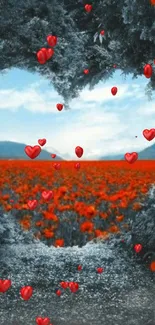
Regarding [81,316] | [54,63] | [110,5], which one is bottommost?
[81,316]

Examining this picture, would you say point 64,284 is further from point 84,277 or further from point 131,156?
point 131,156

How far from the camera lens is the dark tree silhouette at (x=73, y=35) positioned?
8039 millimetres

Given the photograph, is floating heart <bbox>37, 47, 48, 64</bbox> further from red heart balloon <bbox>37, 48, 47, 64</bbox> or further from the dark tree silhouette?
the dark tree silhouette

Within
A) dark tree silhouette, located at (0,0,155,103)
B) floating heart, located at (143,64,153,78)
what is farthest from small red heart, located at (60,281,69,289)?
floating heart, located at (143,64,153,78)

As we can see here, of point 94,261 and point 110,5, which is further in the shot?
point 94,261

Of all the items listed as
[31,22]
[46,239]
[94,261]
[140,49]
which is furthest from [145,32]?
[46,239]

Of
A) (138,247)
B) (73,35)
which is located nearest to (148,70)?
(73,35)

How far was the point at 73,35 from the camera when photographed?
888cm

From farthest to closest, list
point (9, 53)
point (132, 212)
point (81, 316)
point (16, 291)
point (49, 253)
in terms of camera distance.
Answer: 1. point (132, 212)
2. point (49, 253)
3. point (9, 53)
4. point (16, 291)
5. point (81, 316)

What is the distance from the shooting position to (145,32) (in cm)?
778

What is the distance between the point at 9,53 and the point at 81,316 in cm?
387

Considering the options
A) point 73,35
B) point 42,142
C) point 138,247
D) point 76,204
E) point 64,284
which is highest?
point 73,35

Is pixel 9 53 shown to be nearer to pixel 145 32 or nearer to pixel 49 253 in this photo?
pixel 145 32

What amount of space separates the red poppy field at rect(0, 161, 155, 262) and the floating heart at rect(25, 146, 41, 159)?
236 cm
